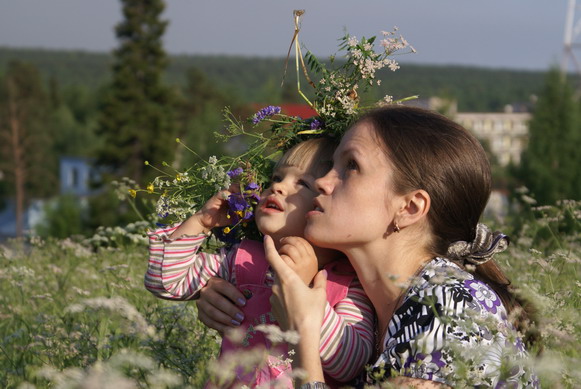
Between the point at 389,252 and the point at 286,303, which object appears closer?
the point at 286,303

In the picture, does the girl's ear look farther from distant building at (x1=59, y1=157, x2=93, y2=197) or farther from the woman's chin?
distant building at (x1=59, y1=157, x2=93, y2=197)

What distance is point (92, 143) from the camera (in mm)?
105375

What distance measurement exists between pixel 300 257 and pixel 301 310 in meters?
0.30

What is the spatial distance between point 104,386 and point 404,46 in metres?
2.35

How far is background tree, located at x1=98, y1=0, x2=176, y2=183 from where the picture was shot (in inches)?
2167

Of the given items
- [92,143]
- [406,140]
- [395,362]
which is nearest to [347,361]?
[395,362]

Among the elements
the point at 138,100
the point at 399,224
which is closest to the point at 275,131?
the point at 399,224

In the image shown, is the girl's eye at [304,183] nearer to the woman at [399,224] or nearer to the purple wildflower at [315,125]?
the woman at [399,224]

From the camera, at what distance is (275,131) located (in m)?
3.68

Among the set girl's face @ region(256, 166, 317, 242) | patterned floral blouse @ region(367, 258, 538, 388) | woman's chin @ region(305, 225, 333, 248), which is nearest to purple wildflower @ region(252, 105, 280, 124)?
girl's face @ region(256, 166, 317, 242)

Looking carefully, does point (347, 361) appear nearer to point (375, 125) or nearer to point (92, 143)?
point (375, 125)

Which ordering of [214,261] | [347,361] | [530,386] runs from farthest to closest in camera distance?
[214,261] < [347,361] < [530,386]

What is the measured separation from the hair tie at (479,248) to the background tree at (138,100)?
5256cm

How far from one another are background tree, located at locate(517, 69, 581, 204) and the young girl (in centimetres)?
3550
